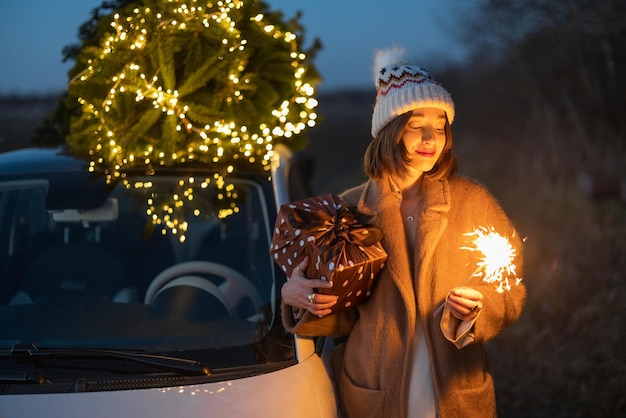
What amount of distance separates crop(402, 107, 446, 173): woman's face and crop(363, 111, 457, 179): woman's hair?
0.07 ft

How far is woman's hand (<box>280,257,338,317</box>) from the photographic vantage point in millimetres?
2646

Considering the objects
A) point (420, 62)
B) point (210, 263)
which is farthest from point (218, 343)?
point (420, 62)

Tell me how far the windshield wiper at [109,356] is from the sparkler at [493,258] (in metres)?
0.79

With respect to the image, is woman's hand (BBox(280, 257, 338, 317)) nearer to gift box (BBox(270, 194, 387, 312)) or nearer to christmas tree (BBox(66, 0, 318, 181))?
gift box (BBox(270, 194, 387, 312))

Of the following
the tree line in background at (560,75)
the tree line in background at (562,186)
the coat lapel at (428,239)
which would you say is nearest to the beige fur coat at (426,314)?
the coat lapel at (428,239)

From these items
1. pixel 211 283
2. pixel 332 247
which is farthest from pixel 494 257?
pixel 211 283

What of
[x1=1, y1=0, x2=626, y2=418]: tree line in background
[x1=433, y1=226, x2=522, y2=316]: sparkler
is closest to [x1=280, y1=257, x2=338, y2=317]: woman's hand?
[x1=433, y1=226, x2=522, y2=316]: sparkler

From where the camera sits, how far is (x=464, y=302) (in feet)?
8.30

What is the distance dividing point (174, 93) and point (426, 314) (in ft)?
4.74

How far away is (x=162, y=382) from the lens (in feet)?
8.54

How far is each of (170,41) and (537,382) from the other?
3861 millimetres

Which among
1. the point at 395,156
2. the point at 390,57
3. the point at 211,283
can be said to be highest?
the point at 390,57

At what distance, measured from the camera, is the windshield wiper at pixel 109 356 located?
269 centimetres

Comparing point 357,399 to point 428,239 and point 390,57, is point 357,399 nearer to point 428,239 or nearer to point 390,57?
point 428,239
